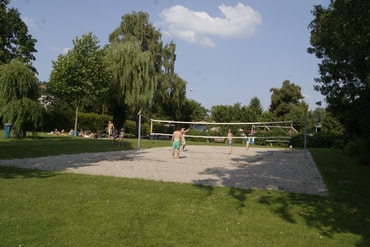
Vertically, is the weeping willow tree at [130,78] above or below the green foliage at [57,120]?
above

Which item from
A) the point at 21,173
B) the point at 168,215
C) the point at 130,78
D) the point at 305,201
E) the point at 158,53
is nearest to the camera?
the point at 168,215

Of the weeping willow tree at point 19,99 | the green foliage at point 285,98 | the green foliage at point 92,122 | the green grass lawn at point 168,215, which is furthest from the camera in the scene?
the green foliage at point 285,98

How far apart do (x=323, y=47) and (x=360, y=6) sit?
33.7ft

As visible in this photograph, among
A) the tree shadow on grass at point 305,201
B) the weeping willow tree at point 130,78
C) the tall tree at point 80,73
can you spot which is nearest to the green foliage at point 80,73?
the tall tree at point 80,73

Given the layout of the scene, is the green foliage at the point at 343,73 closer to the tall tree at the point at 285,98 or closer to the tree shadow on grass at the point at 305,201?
the tree shadow on grass at the point at 305,201

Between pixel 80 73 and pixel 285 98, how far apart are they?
3673cm

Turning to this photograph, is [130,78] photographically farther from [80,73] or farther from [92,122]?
[92,122]

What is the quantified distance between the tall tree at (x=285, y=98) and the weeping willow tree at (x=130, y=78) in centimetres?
2781

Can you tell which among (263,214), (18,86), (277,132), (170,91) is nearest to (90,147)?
(18,86)

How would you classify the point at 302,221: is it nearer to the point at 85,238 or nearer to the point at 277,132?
the point at 85,238

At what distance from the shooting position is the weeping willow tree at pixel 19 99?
68.9ft

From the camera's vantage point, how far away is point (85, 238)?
16.4 feet

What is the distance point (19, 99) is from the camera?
21.5 metres

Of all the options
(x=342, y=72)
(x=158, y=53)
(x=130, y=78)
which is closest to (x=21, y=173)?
(x=342, y=72)
